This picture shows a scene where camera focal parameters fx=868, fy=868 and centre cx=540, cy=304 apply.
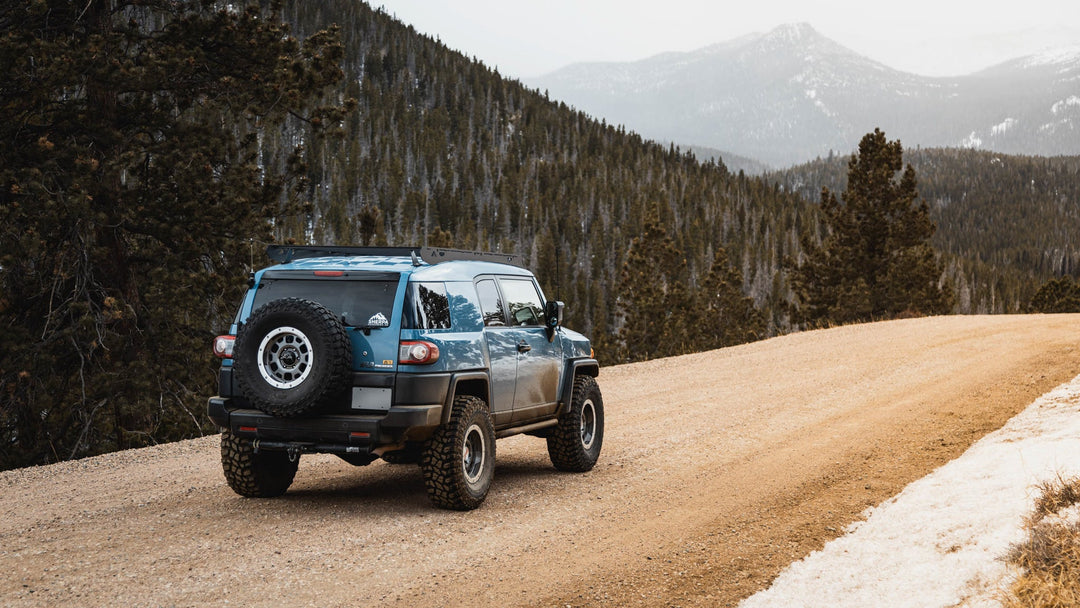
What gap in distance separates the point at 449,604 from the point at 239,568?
154 centimetres

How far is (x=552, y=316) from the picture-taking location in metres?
8.73

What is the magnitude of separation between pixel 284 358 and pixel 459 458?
159 cm

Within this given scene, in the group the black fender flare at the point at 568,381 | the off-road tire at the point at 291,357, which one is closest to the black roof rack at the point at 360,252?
the off-road tire at the point at 291,357

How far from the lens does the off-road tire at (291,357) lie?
21.4 feet

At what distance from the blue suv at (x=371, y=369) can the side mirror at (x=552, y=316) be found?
25.0 inches

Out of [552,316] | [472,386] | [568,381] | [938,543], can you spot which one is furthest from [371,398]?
[938,543]

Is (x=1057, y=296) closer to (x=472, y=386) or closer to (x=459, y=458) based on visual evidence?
(x=472, y=386)

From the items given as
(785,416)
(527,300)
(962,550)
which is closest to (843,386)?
(785,416)

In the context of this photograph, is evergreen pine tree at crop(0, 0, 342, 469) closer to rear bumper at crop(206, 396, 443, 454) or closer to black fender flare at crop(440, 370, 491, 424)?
rear bumper at crop(206, 396, 443, 454)

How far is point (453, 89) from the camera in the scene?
188875 mm

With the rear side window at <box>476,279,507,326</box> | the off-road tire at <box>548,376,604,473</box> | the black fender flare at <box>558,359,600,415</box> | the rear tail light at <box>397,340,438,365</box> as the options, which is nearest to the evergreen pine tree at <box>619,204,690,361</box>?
the off-road tire at <box>548,376,604,473</box>

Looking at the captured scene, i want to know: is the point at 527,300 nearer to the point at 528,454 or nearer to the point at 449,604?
the point at 528,454

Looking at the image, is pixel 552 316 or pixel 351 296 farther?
pixel 552 316

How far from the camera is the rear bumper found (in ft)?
21.7
